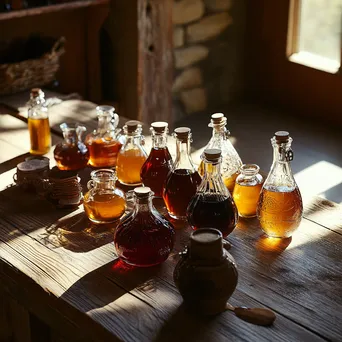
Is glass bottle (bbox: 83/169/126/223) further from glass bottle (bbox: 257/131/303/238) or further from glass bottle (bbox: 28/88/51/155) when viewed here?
glass bottle (bbox: 28/88/51/155)

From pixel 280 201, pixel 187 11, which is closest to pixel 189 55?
pixel 187 11

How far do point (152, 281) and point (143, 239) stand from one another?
9 centimetres

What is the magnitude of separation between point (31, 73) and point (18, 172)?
47.5 inches

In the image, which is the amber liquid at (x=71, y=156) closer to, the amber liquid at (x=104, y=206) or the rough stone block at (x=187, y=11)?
the amber liquid at (x=104, y=206)

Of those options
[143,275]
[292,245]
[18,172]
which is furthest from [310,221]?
[18,172]

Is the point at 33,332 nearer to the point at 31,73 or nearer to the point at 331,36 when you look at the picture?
the point at 31,73

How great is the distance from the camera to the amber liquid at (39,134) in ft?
7.36

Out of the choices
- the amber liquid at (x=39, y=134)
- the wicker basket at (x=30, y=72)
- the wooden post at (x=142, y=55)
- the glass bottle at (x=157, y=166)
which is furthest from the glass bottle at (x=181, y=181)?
the wooden post at (x=142, y=55)

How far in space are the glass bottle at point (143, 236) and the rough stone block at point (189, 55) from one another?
2.66 m

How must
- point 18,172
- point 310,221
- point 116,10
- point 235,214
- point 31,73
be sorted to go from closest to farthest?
1. point 235,214
2. point 310,221
3. point 18,172
4. point 31,73
5. point 116,10

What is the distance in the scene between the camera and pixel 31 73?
311cm

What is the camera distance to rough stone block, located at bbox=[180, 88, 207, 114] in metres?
4.30

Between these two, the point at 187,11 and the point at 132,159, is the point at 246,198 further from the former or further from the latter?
the point at 187,11

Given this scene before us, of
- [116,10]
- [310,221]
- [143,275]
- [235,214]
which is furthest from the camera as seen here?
[116,10]
